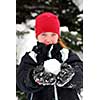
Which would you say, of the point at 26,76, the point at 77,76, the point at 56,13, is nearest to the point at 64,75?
the point at 77,76

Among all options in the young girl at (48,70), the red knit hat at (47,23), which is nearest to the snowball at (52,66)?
the young girl at (48,70)

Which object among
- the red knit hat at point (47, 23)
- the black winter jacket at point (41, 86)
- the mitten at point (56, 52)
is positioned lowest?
the black winter jacket at point (41, 86)

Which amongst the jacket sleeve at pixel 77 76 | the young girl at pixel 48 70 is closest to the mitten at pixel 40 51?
the young girl at pixel 48 70

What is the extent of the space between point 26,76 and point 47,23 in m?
0.25

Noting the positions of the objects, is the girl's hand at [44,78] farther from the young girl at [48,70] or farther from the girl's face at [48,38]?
the girl's face at [48,38]

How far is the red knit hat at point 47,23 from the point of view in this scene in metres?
1.86

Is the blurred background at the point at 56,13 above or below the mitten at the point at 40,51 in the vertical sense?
above

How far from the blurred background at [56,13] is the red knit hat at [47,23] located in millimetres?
19

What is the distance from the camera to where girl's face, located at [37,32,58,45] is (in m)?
1.88

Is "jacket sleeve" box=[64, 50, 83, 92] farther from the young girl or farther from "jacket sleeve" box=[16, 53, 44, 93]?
"jacket sleeve" box=[16, 53, 44, 93]

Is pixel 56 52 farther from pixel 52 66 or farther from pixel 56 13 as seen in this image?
pixel 56 13

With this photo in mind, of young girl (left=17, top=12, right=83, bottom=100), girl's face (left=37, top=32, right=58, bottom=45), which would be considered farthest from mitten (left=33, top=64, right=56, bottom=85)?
girl's face (left=37, top=32, right=58, bottom=45)

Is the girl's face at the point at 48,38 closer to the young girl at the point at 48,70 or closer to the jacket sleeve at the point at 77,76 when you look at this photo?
the young girl at the point at 48,70
